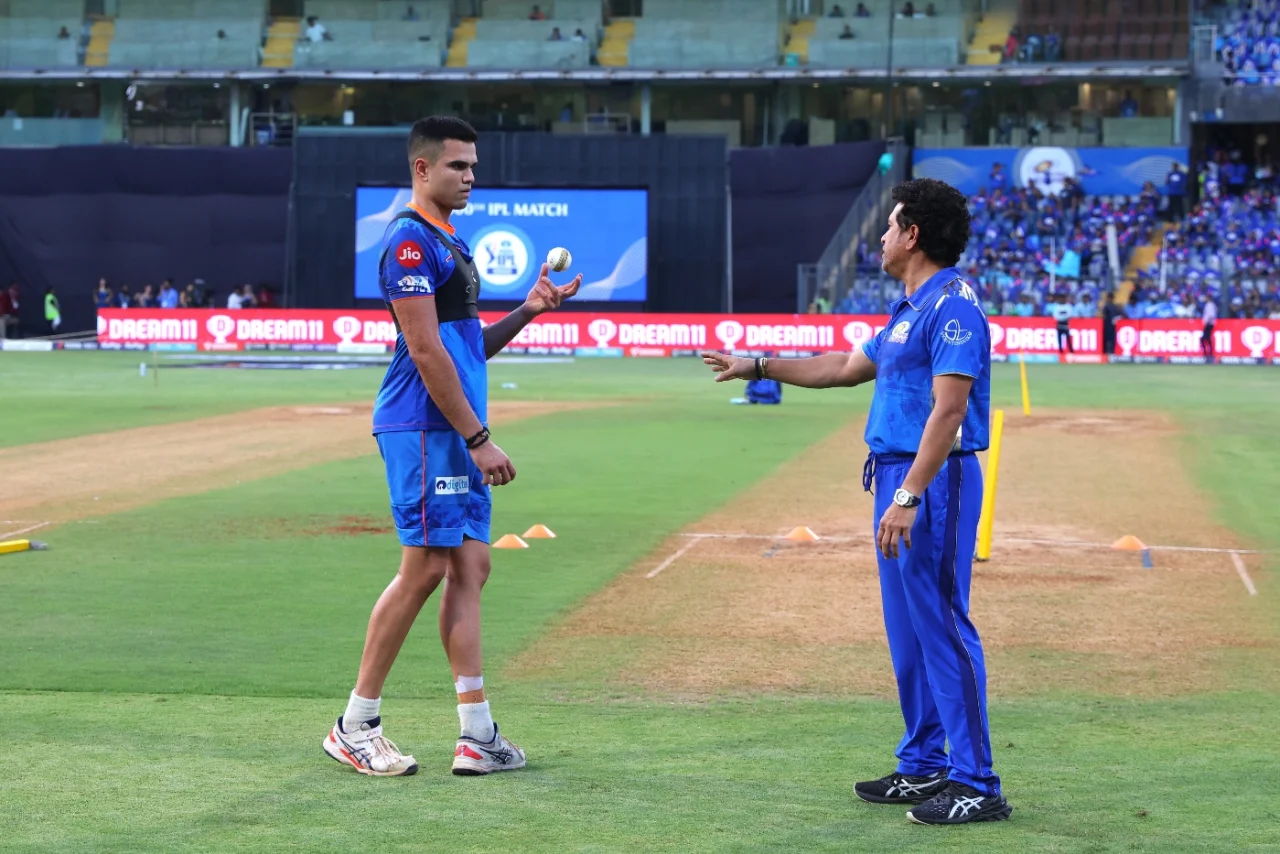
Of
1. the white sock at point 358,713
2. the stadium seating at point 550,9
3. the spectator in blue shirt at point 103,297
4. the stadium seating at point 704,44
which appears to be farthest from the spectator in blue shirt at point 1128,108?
the white sock at point 358,713

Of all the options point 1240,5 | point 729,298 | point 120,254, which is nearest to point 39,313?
point 120,254

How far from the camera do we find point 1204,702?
8305 millimetres

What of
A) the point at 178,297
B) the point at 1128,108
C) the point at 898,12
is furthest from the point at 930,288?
the point at 898,12

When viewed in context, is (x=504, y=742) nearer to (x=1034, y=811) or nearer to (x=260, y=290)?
(x=1034, y=811)

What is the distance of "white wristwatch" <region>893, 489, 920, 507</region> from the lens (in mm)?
5926

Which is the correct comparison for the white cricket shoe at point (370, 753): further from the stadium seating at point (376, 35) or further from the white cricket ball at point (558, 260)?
the stadium seating at point (376, 35)

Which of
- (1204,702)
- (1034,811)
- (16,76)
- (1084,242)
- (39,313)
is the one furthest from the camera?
(16,76)

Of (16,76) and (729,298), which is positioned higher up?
(16,76)

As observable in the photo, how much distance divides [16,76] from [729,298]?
27550 millimetres

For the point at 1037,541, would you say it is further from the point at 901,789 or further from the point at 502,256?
the point at 502,256

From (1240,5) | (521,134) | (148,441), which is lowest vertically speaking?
(148,441)

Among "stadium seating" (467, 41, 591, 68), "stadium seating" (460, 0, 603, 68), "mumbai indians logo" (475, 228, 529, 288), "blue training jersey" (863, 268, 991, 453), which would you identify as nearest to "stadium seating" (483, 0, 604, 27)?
"stadium seating" (460, 0, 603, 68)

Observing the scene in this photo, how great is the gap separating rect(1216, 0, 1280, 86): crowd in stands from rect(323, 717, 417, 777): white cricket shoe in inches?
2171

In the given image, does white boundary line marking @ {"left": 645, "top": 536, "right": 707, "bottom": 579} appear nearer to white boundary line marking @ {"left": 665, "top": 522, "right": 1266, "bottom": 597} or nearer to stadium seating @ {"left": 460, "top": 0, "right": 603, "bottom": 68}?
white boundary line marking @ {"left": 665, "top": 522, "right": 1266, "bottom": 597}
